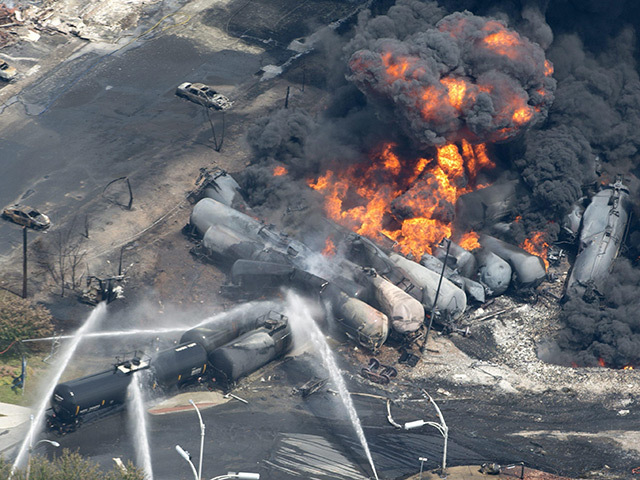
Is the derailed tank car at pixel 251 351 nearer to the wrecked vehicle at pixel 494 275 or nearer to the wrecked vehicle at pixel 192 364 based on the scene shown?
the wrecked vehicle at pixel 192 364

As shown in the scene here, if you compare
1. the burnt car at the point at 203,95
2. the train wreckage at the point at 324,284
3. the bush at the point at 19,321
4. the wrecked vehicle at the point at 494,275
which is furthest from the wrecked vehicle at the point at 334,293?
the burnt car at the point at 203,95

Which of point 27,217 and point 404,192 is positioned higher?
point 404,192

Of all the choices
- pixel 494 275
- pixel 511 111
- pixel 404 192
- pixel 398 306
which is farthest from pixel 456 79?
pixel 398 306

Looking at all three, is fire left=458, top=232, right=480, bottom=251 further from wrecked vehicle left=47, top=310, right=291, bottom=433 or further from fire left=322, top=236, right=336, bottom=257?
wrecked vehicle left=47, top=310, right=291, bottom=433

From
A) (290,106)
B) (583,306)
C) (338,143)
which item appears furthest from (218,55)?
(583,306)

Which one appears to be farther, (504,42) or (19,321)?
(504,42)

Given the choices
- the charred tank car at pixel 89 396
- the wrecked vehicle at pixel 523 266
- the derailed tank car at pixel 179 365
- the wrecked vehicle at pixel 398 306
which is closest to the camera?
the charred tank car at pixel 89 396

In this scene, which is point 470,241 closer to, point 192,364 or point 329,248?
point 329,248
